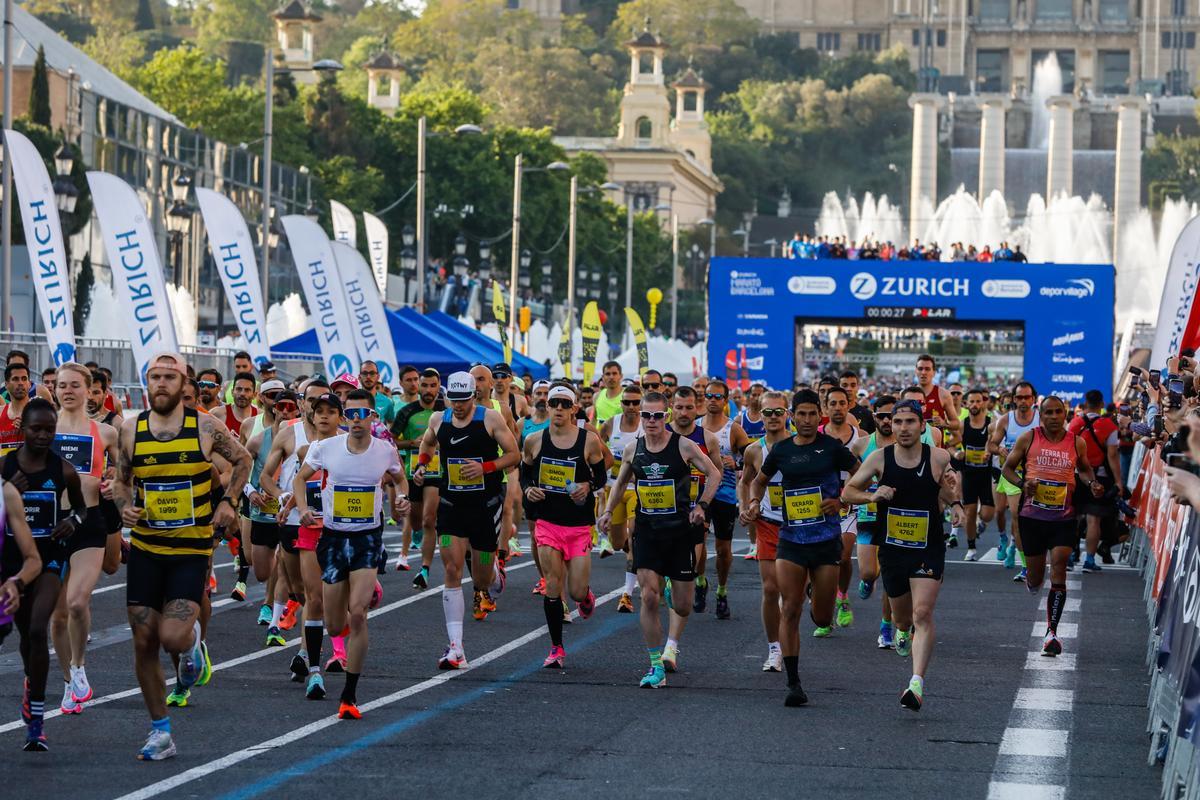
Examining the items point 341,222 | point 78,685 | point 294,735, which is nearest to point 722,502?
point 78,685

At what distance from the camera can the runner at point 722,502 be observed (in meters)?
17.5

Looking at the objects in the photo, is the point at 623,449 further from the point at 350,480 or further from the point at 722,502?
the point at 350,480

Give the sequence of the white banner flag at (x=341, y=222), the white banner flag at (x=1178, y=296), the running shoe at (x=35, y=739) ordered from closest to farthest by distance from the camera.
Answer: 1. the running shoe at (x=35, y=739)
2. the white banner flag at (x=1178, y=296)
3. the white banner flag at (x=341, y=222)

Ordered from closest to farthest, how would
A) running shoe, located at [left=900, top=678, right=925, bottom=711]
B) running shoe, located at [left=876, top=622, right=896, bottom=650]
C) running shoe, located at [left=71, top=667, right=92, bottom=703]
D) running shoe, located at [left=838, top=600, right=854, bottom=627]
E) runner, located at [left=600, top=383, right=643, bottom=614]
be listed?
running shoe, located at [left=71, top=667, right=92, bottom=703], running shoe, located at [left=900, top=678, right=925, bottom=711], running shoe, located at [left=876, top=622, right=896, bottom=650], running shoe, located at [left=838, top=600, right=854, bottom=627], runner, located at [left=600, top=383, right=643, bottom=614]

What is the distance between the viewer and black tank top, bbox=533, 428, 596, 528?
1420cm

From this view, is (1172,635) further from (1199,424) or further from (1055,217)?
(1055,217)

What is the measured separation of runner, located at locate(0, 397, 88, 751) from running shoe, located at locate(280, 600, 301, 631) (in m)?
4.61

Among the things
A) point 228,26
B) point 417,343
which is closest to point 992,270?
point 417,343

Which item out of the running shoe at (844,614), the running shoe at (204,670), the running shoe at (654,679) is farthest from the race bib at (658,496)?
the running shoe at (844,614)

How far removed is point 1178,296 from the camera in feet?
71.8

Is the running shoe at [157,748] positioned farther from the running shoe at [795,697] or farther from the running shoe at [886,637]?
the running shoe at [886,637]

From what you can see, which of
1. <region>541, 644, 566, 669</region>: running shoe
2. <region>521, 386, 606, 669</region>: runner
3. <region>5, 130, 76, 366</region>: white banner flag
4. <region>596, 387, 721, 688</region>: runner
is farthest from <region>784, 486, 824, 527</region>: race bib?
<region>5, 130, 76, 366</region>: white banner flag

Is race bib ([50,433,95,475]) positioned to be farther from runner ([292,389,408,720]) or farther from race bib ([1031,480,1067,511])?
race bib ([1031,480,1067,511])

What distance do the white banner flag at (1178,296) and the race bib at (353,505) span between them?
10758mm
